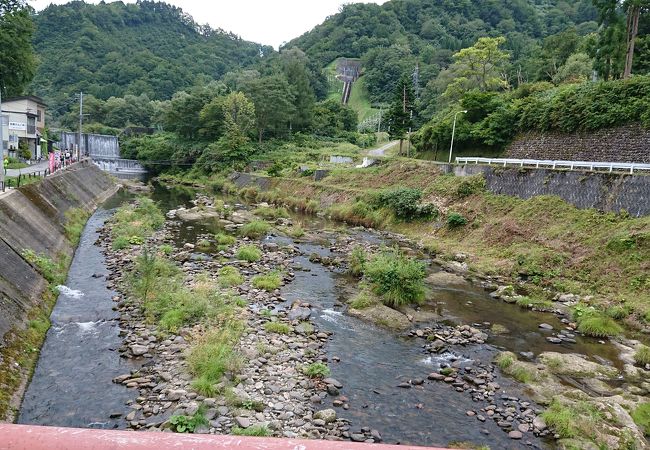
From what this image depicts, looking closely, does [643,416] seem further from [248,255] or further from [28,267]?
[28,267]

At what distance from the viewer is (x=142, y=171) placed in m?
87.2

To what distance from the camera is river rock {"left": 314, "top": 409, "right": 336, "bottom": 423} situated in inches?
418

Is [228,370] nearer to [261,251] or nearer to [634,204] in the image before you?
[261,251]

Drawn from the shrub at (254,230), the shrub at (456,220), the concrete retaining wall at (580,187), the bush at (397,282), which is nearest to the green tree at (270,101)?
the shrub at (254,230)

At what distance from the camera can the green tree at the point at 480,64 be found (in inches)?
2042

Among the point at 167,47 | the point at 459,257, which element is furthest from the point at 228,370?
the point at 167,47

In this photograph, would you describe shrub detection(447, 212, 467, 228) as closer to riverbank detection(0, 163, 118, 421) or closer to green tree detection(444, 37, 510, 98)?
riverbank detection(0, 163, 118, 421)

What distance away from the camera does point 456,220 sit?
32469mm

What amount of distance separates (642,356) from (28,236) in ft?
83.3

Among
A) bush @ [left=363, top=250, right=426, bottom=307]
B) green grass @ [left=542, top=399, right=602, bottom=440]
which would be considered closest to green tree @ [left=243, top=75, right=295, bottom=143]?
bush @ [left=363, top=250, right=426, bottom=307]

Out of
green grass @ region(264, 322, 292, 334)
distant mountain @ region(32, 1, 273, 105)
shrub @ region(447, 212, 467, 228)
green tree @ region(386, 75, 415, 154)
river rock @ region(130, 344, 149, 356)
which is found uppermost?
distant mountain @ region(32, 1, 273, 105)

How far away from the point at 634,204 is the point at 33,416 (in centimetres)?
2773

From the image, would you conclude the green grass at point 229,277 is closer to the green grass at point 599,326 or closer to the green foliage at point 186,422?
the green foliage at point 186,422

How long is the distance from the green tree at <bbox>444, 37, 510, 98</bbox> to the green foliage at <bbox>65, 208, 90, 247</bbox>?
148 feet
